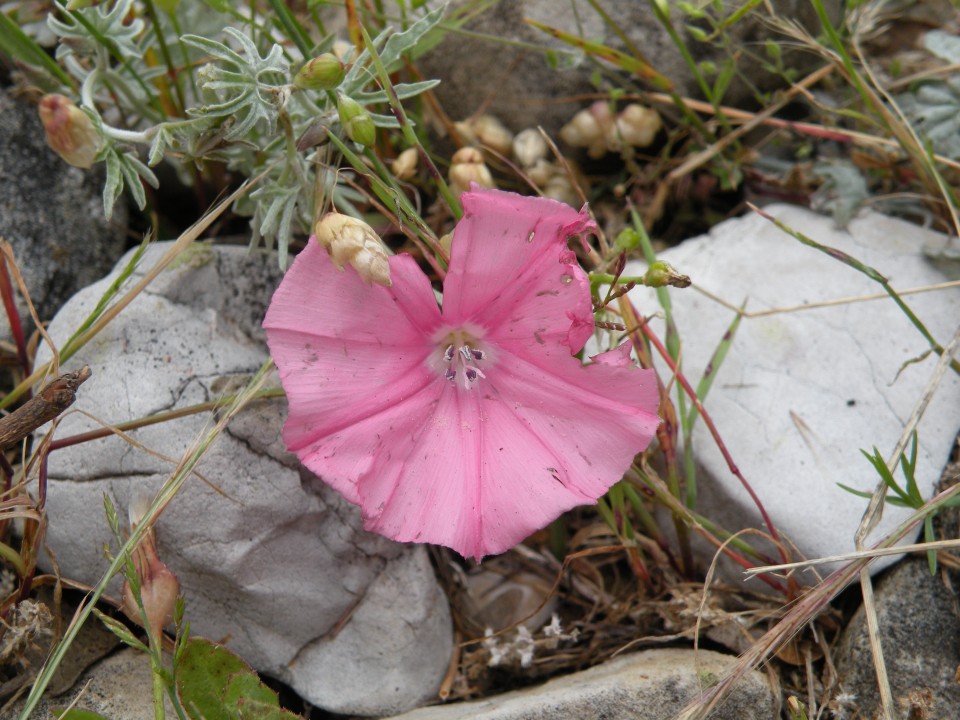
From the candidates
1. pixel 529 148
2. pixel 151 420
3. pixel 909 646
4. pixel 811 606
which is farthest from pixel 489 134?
pixel 909 646

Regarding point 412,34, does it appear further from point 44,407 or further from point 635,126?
point 44,407

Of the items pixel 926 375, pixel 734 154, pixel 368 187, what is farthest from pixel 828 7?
pixel 368 187

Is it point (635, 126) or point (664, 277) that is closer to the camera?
point (664, 277)

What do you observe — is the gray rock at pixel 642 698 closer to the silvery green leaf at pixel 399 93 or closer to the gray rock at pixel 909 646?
the gray rock at pixel 909 646

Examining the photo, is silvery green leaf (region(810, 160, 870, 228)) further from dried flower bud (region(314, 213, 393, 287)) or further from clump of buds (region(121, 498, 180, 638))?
clump of buds (region(121, 498, 180, 638))

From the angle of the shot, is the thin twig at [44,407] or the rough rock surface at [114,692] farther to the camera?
the rough rock surface at [114,692]

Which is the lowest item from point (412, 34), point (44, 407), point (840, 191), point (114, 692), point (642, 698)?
point (642, 698)

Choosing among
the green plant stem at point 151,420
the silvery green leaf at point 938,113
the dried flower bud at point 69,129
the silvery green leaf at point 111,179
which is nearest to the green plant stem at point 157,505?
the green plant stem at point 151,420
